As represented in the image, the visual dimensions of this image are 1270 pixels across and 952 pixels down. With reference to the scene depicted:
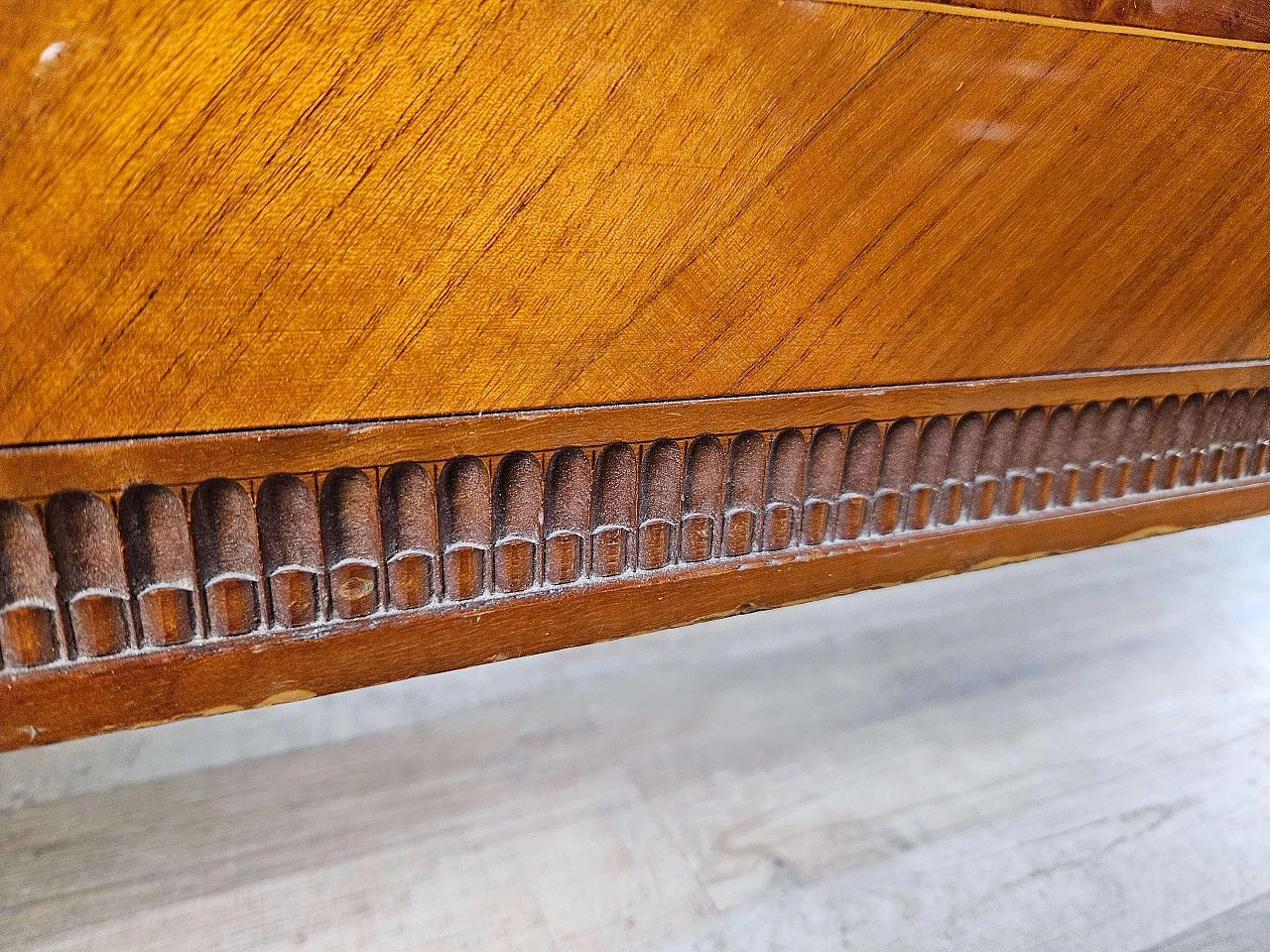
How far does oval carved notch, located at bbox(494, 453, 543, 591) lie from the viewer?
15.9 inches

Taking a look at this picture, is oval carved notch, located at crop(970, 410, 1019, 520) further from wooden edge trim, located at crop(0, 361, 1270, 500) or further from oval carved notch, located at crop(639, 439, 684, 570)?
oval carved notch, located at crop(639, 439, 684, 570)

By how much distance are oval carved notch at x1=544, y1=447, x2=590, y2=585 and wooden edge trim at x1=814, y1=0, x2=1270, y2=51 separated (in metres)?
0.23

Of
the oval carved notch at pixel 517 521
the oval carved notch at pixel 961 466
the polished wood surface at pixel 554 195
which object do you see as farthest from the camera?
the oval carved notch at pixel 961 466

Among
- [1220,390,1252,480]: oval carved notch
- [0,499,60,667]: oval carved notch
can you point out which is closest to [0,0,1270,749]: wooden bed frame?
[0,499,60,667]: oval carved notch

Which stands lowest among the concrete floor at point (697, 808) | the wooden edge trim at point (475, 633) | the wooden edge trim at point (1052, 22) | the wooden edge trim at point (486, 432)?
the concrete floor at point (697, 808)

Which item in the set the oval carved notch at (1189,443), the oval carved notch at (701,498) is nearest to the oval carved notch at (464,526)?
the oval carved notch at (701,498)

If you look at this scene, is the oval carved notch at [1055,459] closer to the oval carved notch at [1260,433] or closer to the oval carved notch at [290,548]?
the oval carved notch at [1260,433]

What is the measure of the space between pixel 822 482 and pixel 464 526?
0.20m

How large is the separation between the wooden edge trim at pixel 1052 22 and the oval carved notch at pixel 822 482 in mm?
201

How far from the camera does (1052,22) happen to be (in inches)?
15.2

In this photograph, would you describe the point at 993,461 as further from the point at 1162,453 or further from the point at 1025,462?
the point at 1162,453

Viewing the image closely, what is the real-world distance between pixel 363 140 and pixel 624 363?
0.47ft

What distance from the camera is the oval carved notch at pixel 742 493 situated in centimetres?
45

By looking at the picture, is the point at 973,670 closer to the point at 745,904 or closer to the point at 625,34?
the point at 745,904
